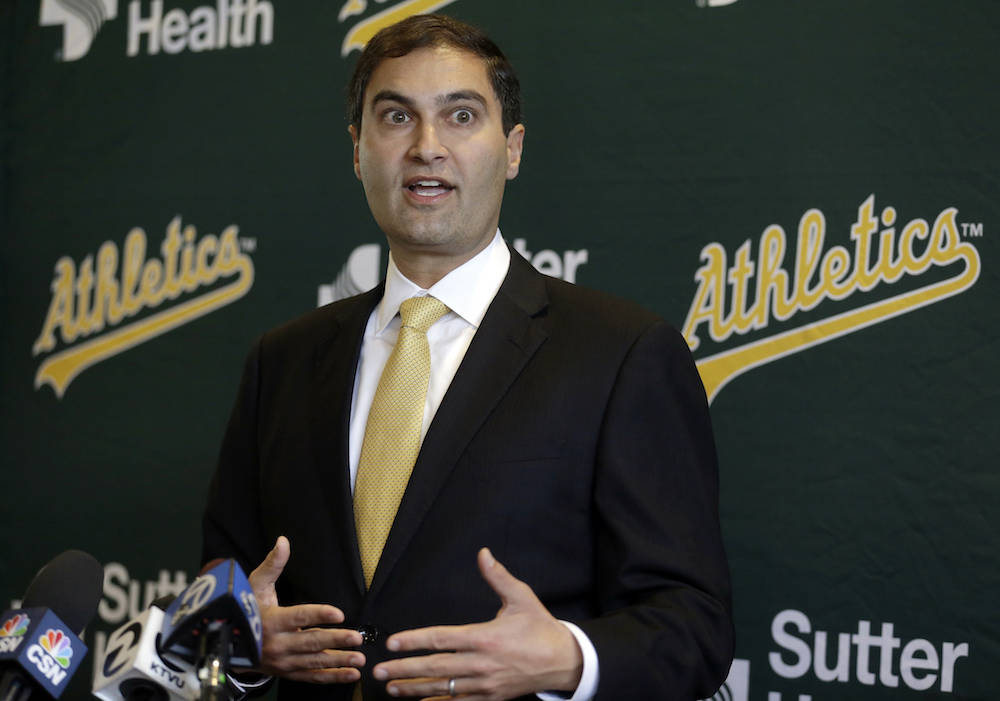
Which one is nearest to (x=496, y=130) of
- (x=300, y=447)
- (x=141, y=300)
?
(x=300, y=447)

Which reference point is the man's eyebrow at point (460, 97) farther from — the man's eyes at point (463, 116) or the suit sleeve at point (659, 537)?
the suit sleeve at point (659, 537)

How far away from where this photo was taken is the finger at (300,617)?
1.41m

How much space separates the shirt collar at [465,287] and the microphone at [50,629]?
0.68 metres

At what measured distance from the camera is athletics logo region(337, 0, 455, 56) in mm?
2791

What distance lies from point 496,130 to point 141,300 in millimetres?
1498

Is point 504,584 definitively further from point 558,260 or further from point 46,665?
point 558,260

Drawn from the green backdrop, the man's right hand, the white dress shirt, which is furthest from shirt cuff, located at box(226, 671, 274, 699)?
the green backdrop

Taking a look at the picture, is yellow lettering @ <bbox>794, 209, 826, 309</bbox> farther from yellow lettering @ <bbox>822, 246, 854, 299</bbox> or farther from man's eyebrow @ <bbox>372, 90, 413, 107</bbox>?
man's eyebrow @ <bbox>372, 90, 413, 107</bbox>

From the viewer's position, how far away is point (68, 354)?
3037mm

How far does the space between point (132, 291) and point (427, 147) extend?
1.51 metres

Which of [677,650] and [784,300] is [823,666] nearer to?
[784,300]

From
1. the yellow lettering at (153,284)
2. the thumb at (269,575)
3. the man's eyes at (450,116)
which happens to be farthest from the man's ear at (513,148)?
the yellow lettering at (153,284)

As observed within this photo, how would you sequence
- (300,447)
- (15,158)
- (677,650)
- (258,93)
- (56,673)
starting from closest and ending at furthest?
(56,673) < (677,650) < (300,447) < (258,93) < (15,158)

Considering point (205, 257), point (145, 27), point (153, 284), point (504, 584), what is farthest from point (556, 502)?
point (145, 27)
